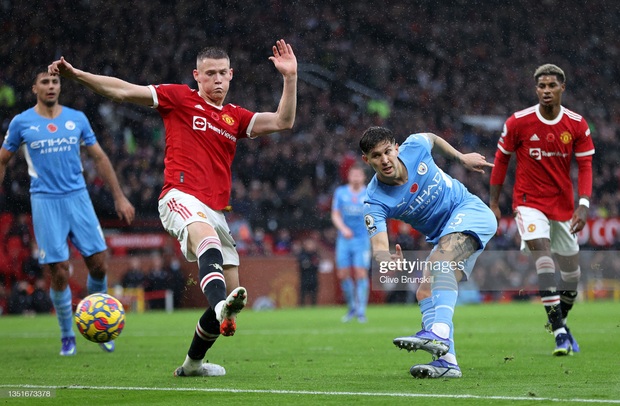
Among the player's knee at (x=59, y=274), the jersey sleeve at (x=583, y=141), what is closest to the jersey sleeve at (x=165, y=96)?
the player's knee at (x=59, y=274)

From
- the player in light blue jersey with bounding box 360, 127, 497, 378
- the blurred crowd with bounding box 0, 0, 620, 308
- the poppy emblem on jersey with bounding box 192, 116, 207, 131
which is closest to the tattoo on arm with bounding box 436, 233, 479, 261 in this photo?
the player in light blue jersey with bounding box 360, 127, 497, 378

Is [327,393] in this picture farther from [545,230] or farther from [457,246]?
[545,230]

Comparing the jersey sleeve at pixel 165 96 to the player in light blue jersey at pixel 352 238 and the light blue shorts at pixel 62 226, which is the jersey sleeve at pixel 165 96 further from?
the player in light blue jersey at pixel 352 238

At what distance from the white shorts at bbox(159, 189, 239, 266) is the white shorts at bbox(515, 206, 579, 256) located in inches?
124

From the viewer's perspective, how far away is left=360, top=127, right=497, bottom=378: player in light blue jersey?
21.0 feet

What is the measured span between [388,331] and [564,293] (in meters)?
3.54

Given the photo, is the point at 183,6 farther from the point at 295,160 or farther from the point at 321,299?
the point at 321,299

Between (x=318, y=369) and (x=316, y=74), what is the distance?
22439 mm

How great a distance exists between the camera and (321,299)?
23328 millimetres

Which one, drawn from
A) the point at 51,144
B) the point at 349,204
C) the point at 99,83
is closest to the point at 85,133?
the point at 51,144

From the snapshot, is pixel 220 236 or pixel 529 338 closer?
pixel 220 236

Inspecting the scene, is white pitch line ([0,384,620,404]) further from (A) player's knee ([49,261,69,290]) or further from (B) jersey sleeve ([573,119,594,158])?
(B) jersey sleeve ([573,119,594,158])

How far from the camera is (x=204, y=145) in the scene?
6.86 m

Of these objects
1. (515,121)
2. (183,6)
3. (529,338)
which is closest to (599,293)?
(183,6)
